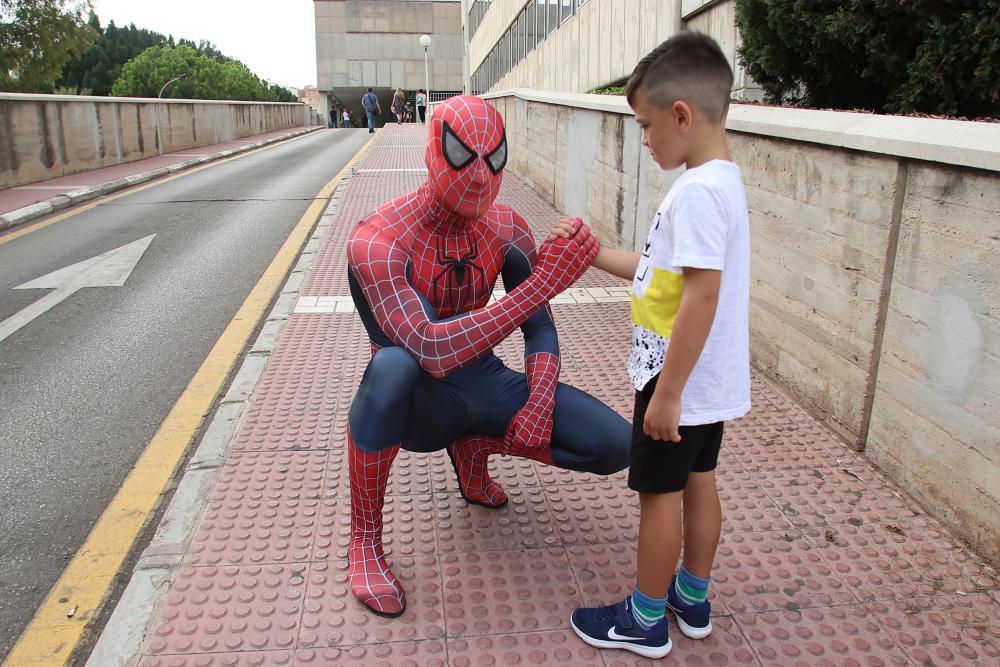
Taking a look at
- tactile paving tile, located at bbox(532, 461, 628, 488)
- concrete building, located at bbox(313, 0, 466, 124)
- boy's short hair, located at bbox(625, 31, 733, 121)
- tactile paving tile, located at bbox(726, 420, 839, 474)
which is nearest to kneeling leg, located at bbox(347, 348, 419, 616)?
tactile paving tile, located at bbox(532, 461, 628, 488)

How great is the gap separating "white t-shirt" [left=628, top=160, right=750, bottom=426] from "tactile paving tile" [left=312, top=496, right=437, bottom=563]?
1160 millimetres

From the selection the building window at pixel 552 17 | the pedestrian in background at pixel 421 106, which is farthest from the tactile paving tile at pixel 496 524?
the pedestrian in background at pixel 421 106

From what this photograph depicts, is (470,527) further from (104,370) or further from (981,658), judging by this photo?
(104,370)

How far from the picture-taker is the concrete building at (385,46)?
65062 millimetres

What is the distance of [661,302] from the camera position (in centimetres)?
214

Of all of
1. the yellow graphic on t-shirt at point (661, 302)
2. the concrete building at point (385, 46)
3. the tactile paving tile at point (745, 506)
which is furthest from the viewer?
the concrete building at point (385, 46)

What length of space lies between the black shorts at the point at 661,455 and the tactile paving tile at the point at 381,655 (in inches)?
29.5

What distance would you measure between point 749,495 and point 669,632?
98cm

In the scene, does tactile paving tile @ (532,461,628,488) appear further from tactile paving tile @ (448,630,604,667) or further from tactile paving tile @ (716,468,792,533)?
tactile paving tile @ (448,630,604,667)

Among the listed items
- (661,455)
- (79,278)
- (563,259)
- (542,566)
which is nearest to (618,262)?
(563,259)

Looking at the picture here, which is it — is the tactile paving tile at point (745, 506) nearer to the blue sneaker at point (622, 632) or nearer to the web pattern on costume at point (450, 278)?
the blue sneaker at point (622, 632)

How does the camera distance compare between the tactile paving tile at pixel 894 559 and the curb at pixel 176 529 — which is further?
the tactile paving tile at pixel 894 559

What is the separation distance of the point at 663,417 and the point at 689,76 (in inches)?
32.8

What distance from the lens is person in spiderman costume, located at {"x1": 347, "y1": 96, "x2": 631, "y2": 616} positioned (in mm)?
2438
